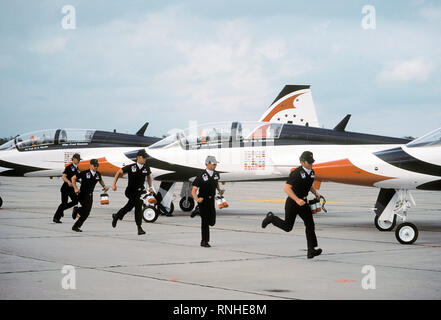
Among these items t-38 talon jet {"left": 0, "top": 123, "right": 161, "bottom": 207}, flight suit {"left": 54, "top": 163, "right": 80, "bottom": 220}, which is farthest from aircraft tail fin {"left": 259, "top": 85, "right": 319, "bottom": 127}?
flight suit {"left": 54, "top": 163, "right": 80, "bottom": 220}

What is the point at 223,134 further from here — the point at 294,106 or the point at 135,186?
the point at 294,106

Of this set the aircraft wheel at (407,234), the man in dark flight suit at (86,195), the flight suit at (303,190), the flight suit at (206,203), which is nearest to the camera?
the flight suit at (303,190)

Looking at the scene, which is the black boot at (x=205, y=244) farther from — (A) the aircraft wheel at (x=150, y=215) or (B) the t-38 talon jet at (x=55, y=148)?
(B) the t-38 talon jet at (x=55, y=148)

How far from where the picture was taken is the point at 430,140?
14039 mm

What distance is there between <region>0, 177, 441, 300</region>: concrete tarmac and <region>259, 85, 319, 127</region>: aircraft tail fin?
20.9m

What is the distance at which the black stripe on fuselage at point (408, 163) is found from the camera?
13.7 metres

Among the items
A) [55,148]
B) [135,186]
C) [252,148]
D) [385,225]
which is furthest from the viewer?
[55,148]

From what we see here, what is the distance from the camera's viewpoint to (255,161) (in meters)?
18.6

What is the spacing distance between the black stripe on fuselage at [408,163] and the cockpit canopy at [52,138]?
1171 cm

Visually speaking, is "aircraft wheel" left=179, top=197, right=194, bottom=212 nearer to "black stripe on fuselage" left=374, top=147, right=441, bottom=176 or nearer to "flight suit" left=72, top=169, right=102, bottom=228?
"flight suit" left=72, top=169, right=102, bottom=228

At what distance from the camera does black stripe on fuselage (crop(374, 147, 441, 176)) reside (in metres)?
13.7

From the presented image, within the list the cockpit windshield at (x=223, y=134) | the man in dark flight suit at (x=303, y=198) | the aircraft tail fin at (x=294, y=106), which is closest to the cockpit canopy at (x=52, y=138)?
the cockpit windshield at (x=223, y=134)

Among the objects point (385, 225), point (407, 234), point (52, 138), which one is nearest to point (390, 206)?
point (385, 225)

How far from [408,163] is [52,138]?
13.0m
